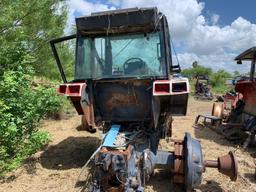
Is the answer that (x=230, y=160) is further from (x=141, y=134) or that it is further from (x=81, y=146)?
(x=81, y=146)

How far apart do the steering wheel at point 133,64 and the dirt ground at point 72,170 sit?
176 centimetres

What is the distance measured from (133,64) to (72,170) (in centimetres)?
206

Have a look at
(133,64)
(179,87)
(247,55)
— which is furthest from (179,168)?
(247,55)

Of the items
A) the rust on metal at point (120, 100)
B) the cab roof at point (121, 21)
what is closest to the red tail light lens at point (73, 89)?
the rust on metal at point (120, 100)

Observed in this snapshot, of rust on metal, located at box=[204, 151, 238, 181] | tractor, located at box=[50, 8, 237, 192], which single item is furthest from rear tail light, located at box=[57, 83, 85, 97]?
rust on metal, located at box=[204, 151, 238, 181]

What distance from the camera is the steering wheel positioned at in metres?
5.55

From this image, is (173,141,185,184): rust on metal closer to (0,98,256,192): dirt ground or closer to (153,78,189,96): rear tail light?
(0,98,256,192): dirt ground

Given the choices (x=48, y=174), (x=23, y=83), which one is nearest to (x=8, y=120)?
(x=23, y=83)

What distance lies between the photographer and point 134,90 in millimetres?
5582

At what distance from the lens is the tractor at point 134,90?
5.04 metres

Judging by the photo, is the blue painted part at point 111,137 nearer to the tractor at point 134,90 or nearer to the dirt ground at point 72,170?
the tractor at point 134,90

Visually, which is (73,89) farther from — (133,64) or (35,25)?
(35,25)

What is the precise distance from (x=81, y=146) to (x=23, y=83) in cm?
228

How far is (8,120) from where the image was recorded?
5.50 m
